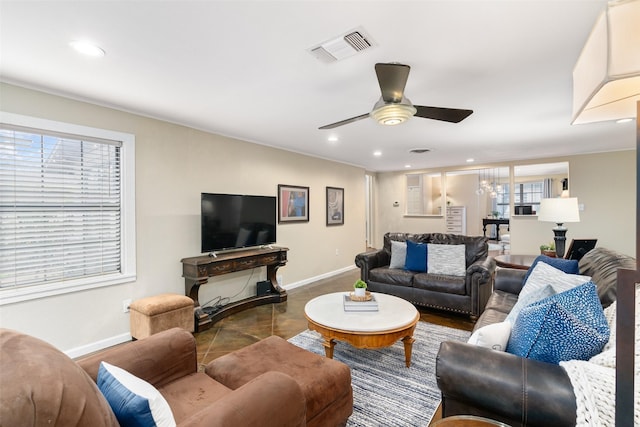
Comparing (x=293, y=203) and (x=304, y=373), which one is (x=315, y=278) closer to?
(x=293, y=203)

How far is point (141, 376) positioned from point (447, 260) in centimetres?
351

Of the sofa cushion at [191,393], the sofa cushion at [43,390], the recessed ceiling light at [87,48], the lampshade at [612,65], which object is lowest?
the sofa cushion at [191,393]

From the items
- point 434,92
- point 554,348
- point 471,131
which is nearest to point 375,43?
point 434,92

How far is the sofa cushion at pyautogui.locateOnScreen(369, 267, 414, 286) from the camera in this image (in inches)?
154

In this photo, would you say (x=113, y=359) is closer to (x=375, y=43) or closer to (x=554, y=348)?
(x=554, y=348)

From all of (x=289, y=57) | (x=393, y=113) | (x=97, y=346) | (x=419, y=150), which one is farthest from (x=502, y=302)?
(x=97, y=346)

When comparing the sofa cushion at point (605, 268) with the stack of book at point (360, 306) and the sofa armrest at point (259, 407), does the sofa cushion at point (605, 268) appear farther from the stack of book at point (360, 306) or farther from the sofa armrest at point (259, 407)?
the sofa armrest at point (259, 407)

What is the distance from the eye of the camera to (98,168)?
2.96m

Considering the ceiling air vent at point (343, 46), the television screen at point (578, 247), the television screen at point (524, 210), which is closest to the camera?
the ceiling air vent at point (343, 46)

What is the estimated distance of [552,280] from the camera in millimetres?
2168

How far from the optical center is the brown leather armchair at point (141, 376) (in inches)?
26.8

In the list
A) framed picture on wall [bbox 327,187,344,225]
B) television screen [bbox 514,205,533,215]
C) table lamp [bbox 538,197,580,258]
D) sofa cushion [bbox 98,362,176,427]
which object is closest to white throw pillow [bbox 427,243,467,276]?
table lamp [bbox 538,197,580,258]

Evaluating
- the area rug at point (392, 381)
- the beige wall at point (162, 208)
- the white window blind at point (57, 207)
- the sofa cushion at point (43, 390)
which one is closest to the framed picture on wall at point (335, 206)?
the beige wall at point (162, 208)

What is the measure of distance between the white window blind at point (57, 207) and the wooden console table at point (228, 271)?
0.74 m
